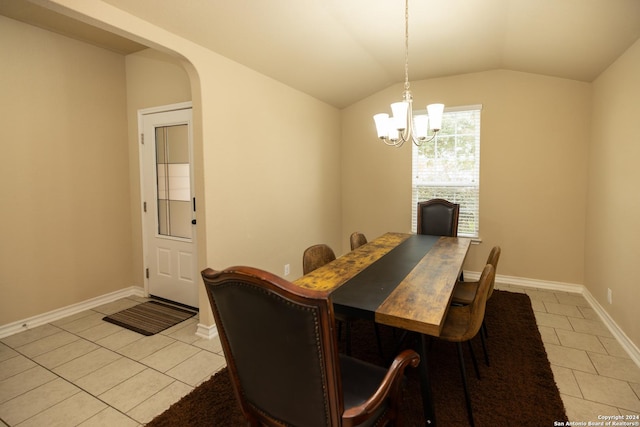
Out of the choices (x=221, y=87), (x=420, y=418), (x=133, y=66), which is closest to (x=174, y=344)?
(x=420, y=418)

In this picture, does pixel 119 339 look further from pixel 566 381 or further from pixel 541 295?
pixel 541 295

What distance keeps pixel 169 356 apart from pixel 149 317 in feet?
2.93

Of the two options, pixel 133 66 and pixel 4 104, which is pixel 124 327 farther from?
pixel 133 66

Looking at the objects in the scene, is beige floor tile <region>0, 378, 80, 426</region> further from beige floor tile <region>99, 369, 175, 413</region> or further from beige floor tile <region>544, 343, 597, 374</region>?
beige floor tile <region>544, 343, 597, 374</region>

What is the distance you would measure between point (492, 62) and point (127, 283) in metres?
5.04

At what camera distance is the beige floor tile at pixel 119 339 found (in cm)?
273

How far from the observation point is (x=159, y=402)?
2.04 metres

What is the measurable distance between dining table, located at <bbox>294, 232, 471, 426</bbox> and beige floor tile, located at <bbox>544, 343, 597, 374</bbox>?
99cm

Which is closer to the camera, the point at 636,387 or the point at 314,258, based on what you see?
the point at 636,387

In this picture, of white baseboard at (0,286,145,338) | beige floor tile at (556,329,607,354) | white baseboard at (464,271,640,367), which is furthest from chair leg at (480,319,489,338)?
white baseboard at (0,286,145,338)

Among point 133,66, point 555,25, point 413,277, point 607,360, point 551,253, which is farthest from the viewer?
point 551,253

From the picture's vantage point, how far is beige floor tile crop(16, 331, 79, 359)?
261cm

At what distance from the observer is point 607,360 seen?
96.3 inches

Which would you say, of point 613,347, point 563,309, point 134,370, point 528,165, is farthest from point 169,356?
point 528,165
